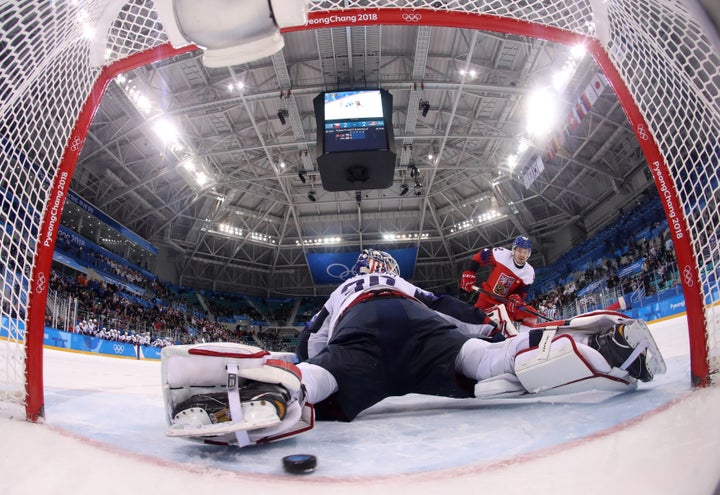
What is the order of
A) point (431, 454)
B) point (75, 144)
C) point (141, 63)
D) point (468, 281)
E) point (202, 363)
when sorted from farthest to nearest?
point (468, 281)
point (141, 63)
point (75, 144)
point (202, 363)
point (431, 454)

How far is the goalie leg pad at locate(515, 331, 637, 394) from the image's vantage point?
1409mm

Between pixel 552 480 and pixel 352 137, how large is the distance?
8.05 m

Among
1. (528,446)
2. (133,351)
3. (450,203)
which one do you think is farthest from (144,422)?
(450,203)

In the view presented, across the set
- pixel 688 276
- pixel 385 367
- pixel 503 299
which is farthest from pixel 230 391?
pixel 503 299

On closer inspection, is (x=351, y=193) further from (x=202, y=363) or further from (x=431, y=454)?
(x=431, y=454)

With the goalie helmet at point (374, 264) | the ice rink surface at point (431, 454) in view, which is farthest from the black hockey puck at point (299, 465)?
the goalie helmet at point (374, 264)

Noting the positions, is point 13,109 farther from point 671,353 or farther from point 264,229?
A: point 264,229

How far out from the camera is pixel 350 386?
5.35 ft

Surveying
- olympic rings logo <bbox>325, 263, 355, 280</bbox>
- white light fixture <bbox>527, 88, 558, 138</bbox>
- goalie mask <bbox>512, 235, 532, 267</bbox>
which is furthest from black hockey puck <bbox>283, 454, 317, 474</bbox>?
olympic rings logo <bbox>325, 263, 355, 280</bbox>

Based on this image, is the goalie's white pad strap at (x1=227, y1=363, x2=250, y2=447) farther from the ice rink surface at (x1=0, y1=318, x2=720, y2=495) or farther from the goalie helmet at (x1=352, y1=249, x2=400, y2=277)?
the goalie helmet at (x1=352, y1=249, x2=400, y2=277)

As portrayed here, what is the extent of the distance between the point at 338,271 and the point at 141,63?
709 inches

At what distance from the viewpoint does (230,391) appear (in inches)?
43.7

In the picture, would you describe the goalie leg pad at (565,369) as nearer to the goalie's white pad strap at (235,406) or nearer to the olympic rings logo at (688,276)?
the olympic rings logo at (688,276)

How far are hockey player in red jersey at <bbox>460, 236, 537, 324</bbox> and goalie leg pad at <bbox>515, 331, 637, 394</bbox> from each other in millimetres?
2712
